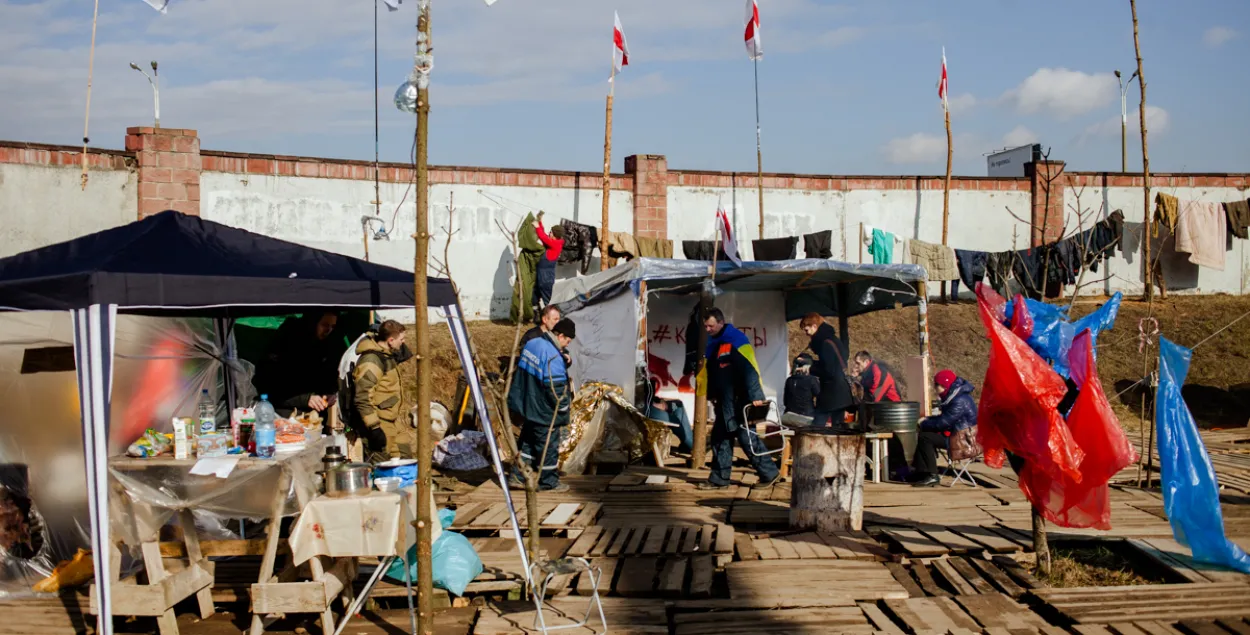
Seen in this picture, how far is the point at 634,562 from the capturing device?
656 centimetres

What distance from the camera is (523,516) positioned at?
7926mm

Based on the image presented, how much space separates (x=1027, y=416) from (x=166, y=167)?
14298 millimetres

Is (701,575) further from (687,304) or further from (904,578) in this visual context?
(687,304)

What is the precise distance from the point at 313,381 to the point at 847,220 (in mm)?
13649

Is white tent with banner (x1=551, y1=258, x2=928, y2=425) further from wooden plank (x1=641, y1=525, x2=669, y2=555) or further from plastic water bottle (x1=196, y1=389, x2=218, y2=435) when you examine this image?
plastic water bottle (x1=196, y1=389, x2=218, y2=435)

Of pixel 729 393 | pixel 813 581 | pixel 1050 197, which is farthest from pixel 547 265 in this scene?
pixel 813 581

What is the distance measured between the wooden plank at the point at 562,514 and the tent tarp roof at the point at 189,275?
2520mm

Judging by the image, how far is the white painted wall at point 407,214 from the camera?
54.6 ft

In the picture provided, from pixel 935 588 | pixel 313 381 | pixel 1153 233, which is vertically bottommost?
pixel 935 588

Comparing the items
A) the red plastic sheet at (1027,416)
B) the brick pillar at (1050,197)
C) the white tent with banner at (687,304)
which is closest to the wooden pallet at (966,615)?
the red plastic sheet at (1027,416)

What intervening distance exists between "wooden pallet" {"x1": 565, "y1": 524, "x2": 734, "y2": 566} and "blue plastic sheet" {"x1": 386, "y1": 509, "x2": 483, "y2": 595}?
97 centimetres

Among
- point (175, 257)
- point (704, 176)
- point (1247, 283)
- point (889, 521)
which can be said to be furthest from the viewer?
point (1247, 283)

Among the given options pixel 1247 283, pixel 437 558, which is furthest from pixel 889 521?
pixel 1247 283

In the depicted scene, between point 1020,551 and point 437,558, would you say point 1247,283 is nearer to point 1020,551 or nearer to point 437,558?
point 1020,551
